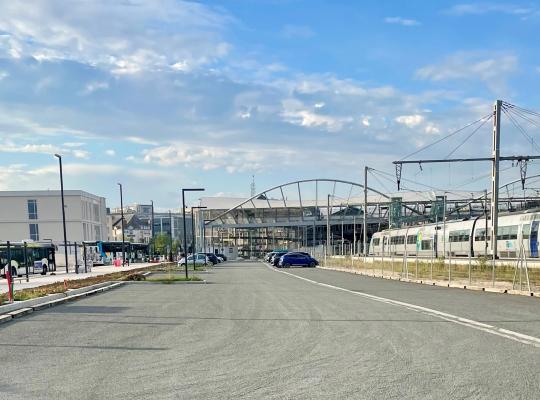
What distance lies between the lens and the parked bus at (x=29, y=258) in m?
39.6

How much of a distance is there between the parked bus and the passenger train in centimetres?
2608

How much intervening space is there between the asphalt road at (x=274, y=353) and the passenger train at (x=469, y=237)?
16.2 meters

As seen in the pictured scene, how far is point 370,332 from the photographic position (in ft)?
35.2

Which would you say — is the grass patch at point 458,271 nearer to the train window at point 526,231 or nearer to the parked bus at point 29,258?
the train window at point 526,231

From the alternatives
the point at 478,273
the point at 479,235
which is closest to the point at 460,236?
the point at 479,235

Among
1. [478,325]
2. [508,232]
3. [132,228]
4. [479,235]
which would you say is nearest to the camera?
[478,325]

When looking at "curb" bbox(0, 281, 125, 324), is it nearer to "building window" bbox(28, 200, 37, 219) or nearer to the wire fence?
the wire fence

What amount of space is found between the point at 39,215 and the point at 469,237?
6888 cm

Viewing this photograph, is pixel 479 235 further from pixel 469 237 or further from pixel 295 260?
pixel 295 260

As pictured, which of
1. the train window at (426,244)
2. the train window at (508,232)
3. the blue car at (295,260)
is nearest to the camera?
the train window at (508,232)

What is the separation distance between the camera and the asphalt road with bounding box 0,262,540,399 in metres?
6.51

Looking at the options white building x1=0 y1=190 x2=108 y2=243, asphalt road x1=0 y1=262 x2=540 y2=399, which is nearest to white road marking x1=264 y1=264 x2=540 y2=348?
asphalt road x1=0 y1=262 x2=540 y2=399

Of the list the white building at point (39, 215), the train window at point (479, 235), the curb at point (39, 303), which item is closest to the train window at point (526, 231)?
the train window at point (479, 235)

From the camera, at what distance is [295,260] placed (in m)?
62.0
